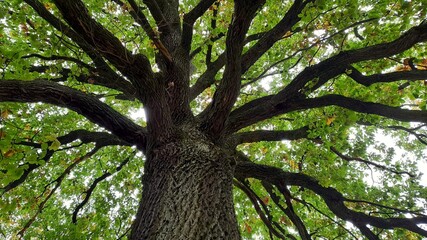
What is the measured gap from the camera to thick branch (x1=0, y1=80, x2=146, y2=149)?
2.58m

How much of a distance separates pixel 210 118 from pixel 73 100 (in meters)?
1.66

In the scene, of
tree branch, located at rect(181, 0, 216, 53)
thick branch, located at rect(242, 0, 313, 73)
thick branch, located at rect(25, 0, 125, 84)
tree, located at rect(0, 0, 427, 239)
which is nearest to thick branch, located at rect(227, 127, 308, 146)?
tree, located at rect(0, 0, 427, 239)

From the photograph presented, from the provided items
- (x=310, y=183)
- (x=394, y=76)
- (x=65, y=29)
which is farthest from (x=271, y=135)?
(x=65, y=29)

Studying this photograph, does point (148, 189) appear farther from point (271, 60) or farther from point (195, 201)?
point (271, 60)

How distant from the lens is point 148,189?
298 centimetres

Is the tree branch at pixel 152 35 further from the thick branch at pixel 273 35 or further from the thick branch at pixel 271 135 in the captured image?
the thick branch at pixel 271 135

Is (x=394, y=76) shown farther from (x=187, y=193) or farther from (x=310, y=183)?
(x=187, y=193)

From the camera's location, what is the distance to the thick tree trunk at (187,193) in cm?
232

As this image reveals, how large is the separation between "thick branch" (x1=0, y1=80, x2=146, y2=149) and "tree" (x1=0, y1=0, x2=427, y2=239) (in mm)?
14

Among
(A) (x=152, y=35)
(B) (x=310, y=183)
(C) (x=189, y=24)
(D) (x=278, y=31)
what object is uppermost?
(C) (x=189, y=24)

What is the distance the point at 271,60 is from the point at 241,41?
13.3 ft

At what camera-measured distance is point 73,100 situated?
117 inches

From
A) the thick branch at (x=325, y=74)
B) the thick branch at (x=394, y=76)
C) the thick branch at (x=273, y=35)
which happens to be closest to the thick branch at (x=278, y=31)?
the thick branch at (x=273, y=35)

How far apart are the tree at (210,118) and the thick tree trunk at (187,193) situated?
0.01m
